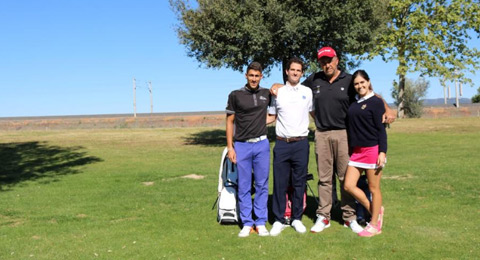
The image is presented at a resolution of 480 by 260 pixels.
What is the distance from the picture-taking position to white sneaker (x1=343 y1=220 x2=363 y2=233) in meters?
6.32

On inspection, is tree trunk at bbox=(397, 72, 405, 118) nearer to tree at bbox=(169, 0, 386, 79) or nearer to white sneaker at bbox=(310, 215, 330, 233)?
tree at bbox=(169, 0, 386, 79)

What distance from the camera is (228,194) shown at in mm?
6961

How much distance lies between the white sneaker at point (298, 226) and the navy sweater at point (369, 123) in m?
1.41

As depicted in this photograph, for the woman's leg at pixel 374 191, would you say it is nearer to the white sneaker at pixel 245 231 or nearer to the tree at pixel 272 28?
the white sneaker at pixel 245 231

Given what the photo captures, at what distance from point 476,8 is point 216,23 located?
17.6m

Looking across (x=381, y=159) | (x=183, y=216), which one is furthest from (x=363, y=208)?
(x=183, y=216)

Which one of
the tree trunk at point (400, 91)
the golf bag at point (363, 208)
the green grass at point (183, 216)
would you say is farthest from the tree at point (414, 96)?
the golf bag at point (363, 208)

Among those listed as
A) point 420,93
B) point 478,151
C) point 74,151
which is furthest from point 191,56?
point 420,93

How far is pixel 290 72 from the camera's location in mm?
6230

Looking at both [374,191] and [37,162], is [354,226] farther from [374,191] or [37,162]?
[37,162]

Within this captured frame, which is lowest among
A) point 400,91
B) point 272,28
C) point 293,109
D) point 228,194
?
point 228,194

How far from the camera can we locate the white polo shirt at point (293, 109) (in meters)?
6.20

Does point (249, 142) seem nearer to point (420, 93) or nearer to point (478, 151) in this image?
point (478, 151)

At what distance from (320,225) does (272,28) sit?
15511 mm
